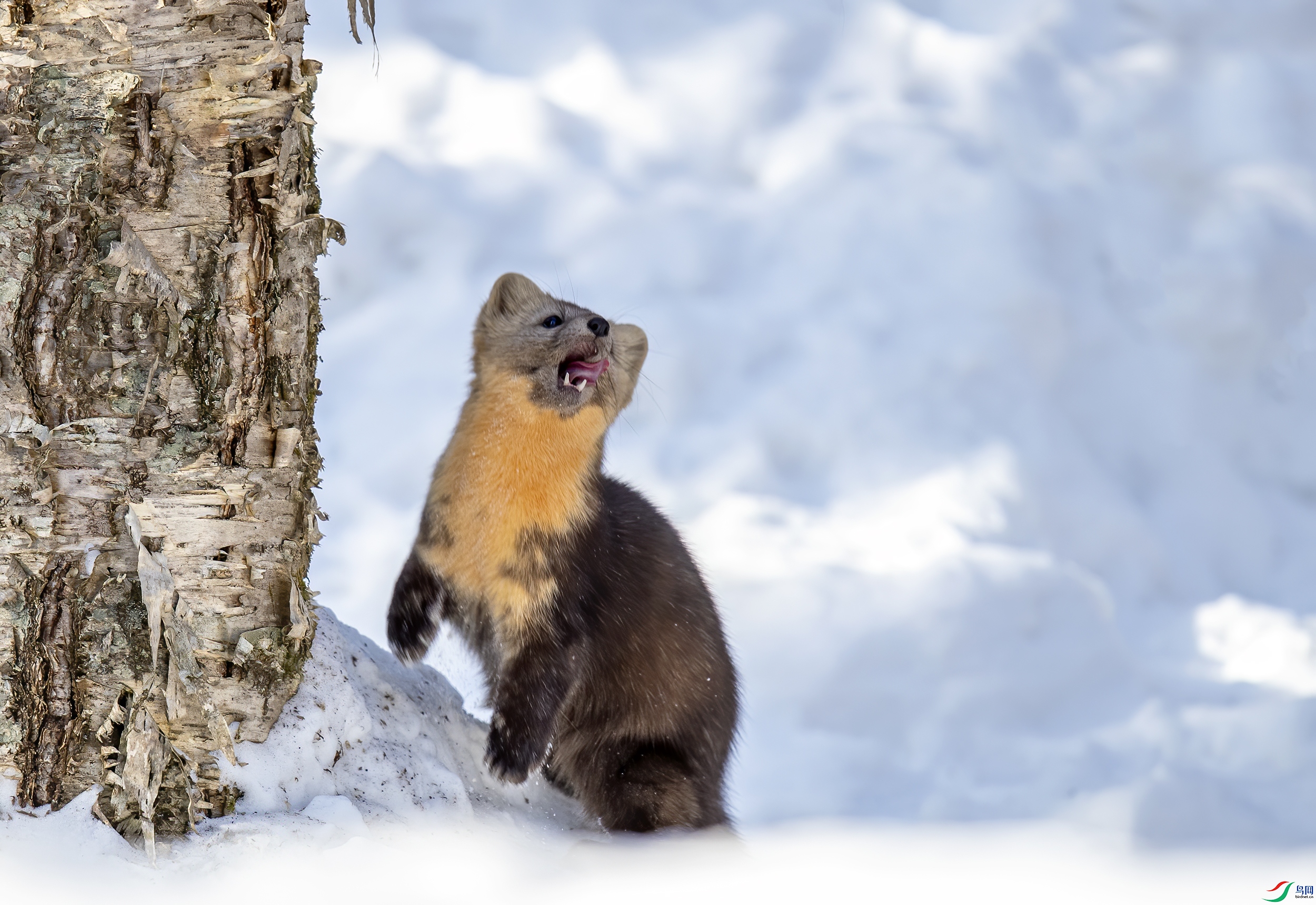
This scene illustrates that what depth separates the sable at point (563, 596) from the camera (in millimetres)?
3469

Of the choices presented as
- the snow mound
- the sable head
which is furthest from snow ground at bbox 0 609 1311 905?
the sable head

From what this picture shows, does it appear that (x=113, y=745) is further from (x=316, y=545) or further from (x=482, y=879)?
(x=482, y=879)

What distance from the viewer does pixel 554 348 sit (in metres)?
3.59

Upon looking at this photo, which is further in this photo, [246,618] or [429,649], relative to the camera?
[429,649]

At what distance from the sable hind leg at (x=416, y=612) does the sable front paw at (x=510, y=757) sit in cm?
46

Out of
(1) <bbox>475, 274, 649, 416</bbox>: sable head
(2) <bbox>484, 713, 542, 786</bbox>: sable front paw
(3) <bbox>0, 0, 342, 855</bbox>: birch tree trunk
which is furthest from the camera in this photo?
(1) <bbox>475, 274, 649, 416</bbox>: sable head

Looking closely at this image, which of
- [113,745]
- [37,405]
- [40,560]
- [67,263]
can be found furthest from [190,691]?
[67,263]

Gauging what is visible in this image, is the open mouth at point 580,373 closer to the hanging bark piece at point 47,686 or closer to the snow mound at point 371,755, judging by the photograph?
the snow mound at point 371,755

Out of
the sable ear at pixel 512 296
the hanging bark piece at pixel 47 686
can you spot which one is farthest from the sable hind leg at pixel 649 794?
the hanging bark piece at pixel 47 686

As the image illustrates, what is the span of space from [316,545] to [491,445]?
0.85m

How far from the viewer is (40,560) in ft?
7.64

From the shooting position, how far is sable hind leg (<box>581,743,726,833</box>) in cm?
348

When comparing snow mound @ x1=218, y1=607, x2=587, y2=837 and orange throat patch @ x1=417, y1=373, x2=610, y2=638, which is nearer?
snow mound @ x1=218, y1=607, x2=587, y2=837

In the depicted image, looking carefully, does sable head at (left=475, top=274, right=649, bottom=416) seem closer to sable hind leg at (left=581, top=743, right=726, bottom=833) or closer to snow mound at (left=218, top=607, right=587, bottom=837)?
snow mound at (left=218, top=607, right=587, bottom=837)
